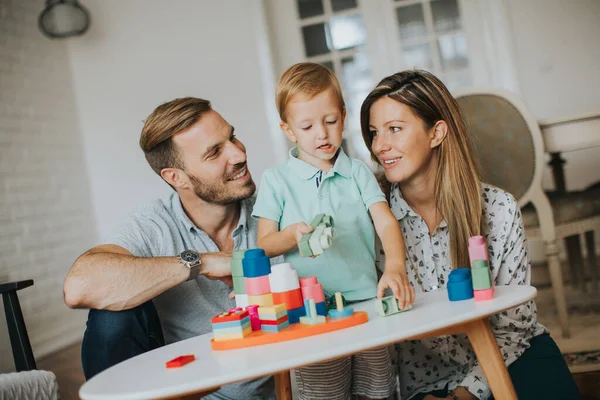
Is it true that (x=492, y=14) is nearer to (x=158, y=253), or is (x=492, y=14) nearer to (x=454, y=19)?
(x=454, y=19)

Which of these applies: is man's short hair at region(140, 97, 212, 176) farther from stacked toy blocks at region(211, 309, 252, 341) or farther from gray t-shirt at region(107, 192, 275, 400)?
stacked toy blocks at region(211, 309, 252, 341)

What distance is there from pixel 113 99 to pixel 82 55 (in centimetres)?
39

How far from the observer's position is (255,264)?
1287 mm

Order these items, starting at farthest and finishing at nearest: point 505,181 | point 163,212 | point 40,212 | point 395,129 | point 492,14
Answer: point 492,14
point 40,212
point 505,181
point 163,212
point 395,129

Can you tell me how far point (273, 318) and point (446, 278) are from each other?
2.43ft

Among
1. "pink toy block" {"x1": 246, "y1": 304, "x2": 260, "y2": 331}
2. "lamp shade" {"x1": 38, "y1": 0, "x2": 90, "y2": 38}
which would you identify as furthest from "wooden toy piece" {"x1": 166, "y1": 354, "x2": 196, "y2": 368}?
"lamp shade" {"x1": 38, "y1": 0, "x2": 90, "y2": 38}

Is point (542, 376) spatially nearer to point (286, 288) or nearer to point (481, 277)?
point (481, 277)

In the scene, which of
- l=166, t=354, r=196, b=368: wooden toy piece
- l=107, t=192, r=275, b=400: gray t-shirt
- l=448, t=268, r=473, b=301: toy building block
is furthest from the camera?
l=107, t=192, r=275, b=400: gray t-shirt

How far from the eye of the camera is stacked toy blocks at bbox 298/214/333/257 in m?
1.29

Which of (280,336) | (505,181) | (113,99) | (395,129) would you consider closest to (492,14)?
(505,181)

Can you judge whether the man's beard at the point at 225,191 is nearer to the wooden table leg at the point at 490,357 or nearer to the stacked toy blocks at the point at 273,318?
the stacked toy blocks at the point at 273,318

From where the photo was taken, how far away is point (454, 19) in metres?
4.64

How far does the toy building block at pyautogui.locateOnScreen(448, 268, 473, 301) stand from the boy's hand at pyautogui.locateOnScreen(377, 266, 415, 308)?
0.25 ft

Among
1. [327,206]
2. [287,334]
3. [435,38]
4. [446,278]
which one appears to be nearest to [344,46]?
[435,38]
